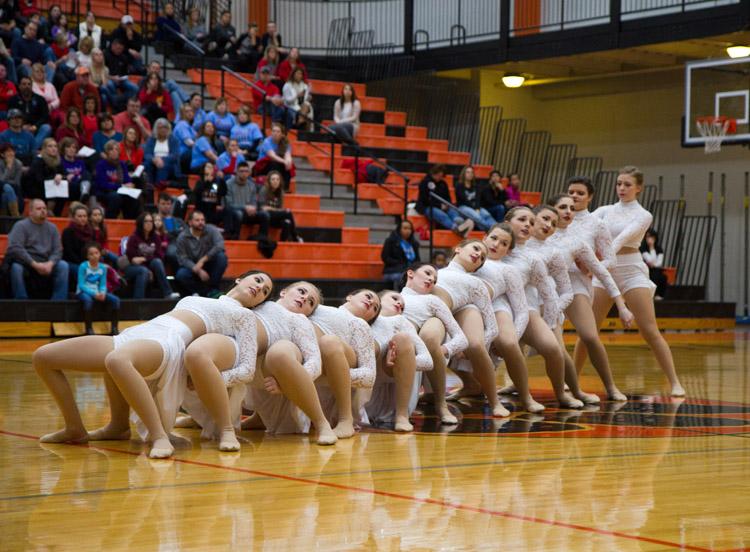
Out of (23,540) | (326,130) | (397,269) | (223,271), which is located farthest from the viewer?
(326,130)

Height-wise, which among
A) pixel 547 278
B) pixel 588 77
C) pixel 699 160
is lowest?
pixel 547 278

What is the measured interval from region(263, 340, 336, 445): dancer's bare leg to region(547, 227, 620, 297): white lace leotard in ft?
9.30

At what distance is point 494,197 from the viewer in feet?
56.9

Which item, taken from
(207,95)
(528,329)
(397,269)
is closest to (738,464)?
(528,329)

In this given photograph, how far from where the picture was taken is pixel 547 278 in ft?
25.2

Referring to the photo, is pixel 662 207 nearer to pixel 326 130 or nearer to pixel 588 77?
pixel 588 77

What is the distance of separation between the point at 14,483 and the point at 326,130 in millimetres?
13138

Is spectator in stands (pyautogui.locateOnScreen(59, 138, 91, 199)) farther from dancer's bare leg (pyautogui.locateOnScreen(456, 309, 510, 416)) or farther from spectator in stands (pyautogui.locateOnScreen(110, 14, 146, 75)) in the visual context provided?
dancer's bare leg (pyautogui.locateOnScreen(456, 309, 510, 416))

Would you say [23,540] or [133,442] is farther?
[133,442]

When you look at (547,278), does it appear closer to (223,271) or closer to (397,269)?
(223,271)

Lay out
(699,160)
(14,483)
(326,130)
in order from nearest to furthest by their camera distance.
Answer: (14,483) < (326,130) < (699,160)

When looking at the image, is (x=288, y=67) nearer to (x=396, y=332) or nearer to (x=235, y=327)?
(x=396, y=332)

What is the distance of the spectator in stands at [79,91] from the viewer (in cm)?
1462

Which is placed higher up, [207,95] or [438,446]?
[207,95]
